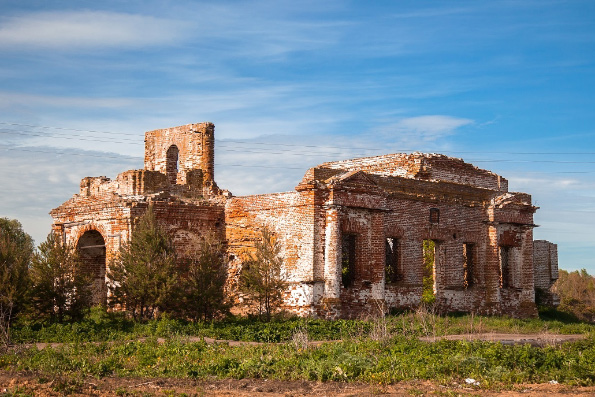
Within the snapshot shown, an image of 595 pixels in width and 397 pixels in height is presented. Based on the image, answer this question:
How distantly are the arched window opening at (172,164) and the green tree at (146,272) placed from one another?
5.44 m

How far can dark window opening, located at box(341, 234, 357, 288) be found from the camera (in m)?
21.0

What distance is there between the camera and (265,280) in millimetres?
19234

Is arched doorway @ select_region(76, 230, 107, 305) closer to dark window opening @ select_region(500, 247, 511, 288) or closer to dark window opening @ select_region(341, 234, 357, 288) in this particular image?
dark window opening @ select_region(341, 234, 357, 288)

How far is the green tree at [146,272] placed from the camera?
1842 centimetres

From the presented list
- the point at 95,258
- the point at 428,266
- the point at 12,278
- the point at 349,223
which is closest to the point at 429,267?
the point at 428,266

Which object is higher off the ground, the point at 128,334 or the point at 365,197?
the point at 365,197

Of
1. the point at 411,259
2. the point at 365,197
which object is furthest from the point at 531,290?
the point at 365,197

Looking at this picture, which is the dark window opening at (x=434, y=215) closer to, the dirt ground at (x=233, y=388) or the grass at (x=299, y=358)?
the grass at (x=299, y=358)

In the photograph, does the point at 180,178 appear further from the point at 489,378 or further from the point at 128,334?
the point at 489,378

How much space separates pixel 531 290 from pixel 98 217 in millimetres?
13953

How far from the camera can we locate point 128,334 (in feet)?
54.1

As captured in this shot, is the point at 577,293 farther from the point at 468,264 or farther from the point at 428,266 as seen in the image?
the point at 428,266

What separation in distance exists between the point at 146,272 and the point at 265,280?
291cm

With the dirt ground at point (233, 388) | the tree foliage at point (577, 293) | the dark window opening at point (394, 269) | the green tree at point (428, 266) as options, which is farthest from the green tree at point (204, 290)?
the tree foliage at point (577, 293)
